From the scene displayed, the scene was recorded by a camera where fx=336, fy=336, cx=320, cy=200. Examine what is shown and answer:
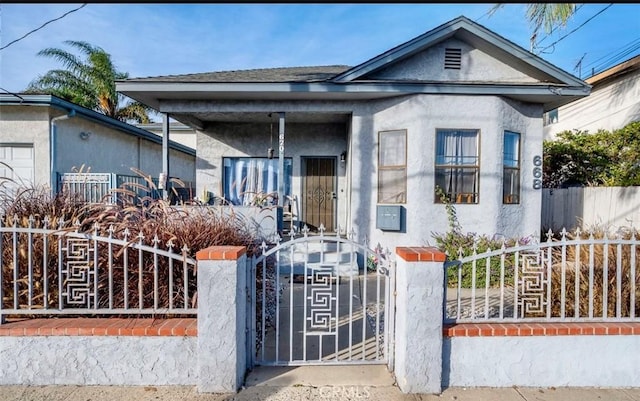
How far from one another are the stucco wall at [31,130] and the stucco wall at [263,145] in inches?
135

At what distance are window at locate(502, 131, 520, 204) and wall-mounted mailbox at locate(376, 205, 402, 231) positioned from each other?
2.43 metres

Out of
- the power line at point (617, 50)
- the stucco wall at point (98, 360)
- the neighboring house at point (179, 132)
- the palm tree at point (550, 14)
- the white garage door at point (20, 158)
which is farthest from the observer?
the neighboring house at point (179, 132)

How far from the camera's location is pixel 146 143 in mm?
12562

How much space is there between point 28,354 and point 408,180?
6429 millimetres

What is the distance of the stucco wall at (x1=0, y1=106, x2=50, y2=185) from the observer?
7.83m

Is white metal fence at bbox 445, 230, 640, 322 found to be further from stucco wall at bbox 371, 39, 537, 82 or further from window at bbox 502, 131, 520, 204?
stucco wall at bbox 371, 39, 537, 82

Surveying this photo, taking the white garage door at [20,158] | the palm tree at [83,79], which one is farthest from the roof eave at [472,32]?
the palm tree at [83,79]

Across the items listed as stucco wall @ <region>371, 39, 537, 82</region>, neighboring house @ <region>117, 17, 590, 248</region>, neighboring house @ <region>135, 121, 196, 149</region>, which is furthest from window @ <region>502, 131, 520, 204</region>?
neighboring house @ <region>135, 121, 196, 149</region>

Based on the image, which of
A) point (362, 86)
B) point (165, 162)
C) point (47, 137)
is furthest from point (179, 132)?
point (362, 86)

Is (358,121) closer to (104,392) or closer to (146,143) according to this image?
(104,392)

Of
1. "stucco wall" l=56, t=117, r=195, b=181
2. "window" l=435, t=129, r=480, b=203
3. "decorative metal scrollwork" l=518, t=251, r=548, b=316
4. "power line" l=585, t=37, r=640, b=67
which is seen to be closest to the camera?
"decorative metal scrollwork" l=518, t=251, r=548, b=316

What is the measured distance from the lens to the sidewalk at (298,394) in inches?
110

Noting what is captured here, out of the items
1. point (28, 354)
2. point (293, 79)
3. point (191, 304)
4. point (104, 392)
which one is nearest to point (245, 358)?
point (191, 304)

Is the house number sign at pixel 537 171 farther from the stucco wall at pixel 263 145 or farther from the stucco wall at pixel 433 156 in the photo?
the stucco wall at pixel 263 145
